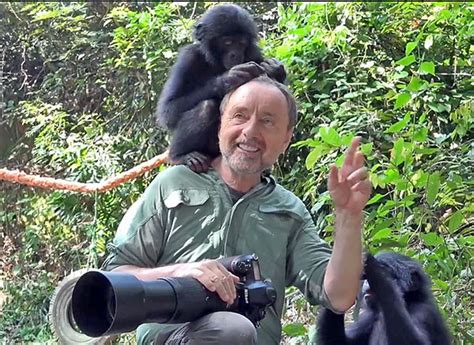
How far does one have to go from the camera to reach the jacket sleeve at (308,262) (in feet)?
5.55

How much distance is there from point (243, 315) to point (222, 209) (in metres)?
0.33

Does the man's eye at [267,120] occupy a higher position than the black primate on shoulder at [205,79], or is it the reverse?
the man's eye at [267,120]

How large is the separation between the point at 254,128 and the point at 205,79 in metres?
1.36

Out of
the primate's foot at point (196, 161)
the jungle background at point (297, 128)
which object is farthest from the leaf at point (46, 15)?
the primate's foot at point (196, 161)

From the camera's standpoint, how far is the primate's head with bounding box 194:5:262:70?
3121 millimetres

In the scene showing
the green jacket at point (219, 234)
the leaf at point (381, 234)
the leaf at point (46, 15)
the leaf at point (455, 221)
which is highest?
the green jacket at point (219, 234)

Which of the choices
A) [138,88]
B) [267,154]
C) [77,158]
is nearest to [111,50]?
[138,88]

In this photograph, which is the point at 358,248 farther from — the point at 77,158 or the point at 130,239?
the point at 77,158

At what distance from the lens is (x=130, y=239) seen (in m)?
1.64

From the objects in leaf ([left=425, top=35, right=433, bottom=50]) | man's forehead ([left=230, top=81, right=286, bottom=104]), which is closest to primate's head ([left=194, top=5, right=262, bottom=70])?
leaf ([left=425, top=35, right=433, bottom=50])

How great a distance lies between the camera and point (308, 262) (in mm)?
1729

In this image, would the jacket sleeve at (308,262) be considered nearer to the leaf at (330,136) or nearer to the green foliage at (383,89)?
the leaf at (330,136)

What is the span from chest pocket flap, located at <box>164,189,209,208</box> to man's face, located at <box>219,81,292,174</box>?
0.30ft

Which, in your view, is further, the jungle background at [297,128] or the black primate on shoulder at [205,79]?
the jungle background at [297,128]
